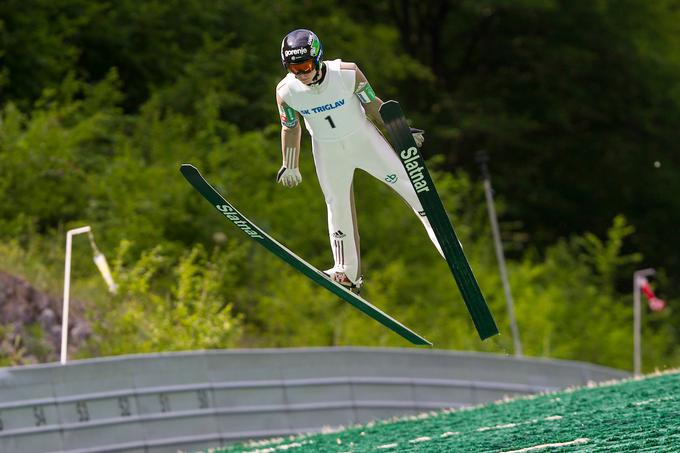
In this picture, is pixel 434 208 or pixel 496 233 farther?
pixel 496 233


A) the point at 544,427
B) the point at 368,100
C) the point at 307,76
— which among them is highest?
the point at 307,76

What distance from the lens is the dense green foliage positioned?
15.5 meters

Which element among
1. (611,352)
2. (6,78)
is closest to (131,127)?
(6,78)

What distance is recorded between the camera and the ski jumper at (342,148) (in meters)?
6.84

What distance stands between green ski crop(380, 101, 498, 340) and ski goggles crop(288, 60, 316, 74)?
1.39 ft

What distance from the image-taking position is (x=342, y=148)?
276 inches

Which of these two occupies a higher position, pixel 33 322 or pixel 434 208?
pixel 33 322

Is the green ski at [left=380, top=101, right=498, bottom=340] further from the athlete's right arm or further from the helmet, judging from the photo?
the athlete's right arm

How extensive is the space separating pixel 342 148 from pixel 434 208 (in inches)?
23.4

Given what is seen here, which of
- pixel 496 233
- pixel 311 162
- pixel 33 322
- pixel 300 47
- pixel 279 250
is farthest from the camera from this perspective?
pixel 311 162

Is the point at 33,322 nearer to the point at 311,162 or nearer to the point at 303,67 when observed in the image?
the point at 311,162

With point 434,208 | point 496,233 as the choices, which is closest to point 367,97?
point 434,208

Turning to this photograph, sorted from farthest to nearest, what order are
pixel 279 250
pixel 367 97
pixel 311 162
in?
pixel 311 162 < pixel 279 250 < pixel 367 97

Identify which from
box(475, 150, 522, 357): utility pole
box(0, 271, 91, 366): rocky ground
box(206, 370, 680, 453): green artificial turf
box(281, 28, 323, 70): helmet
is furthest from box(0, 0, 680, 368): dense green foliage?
box(281, 28, 323, 70): helmet
